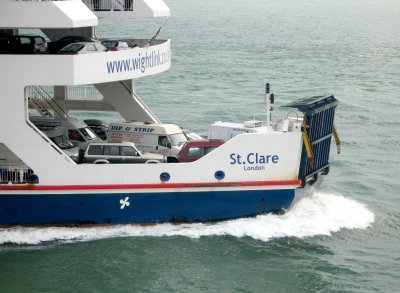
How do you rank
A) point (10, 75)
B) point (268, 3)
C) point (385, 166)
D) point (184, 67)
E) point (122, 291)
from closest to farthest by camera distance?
1. point (122, 291)
2. point (10, 75)
3. point (385, 166)
4. point (184, 67)
5. point (268, 3)

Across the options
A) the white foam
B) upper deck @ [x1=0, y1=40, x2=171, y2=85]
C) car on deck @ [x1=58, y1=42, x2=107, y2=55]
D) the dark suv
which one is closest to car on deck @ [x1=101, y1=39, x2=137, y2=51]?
car on deck @ [x1=58, y1=42, x2=107, y2=55]

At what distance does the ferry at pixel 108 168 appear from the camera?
2111cm

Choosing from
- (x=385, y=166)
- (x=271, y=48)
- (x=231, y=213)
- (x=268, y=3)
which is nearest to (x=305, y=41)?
(x=271, y=48)

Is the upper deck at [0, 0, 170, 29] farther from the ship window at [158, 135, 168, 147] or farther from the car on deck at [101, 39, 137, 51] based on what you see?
the ship window at [158, 135, 168, 147]

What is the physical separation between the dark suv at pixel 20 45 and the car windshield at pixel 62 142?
2.39m

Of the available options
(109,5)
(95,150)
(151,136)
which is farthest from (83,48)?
(151,136)

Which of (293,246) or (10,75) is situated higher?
(10,75)

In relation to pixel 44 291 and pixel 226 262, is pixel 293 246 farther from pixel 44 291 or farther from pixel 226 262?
pixel 44 291

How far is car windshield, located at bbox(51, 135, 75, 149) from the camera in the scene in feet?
78.6

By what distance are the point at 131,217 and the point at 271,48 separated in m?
51.4

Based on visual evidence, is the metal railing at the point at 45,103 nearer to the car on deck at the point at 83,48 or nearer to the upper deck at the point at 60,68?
the car on deck at the point at 83,48

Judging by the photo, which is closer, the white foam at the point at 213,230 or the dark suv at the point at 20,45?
the white foam at the point at 213,230

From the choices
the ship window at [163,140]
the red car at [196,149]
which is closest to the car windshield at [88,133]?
the ship window at [163,140]

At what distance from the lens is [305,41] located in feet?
261
